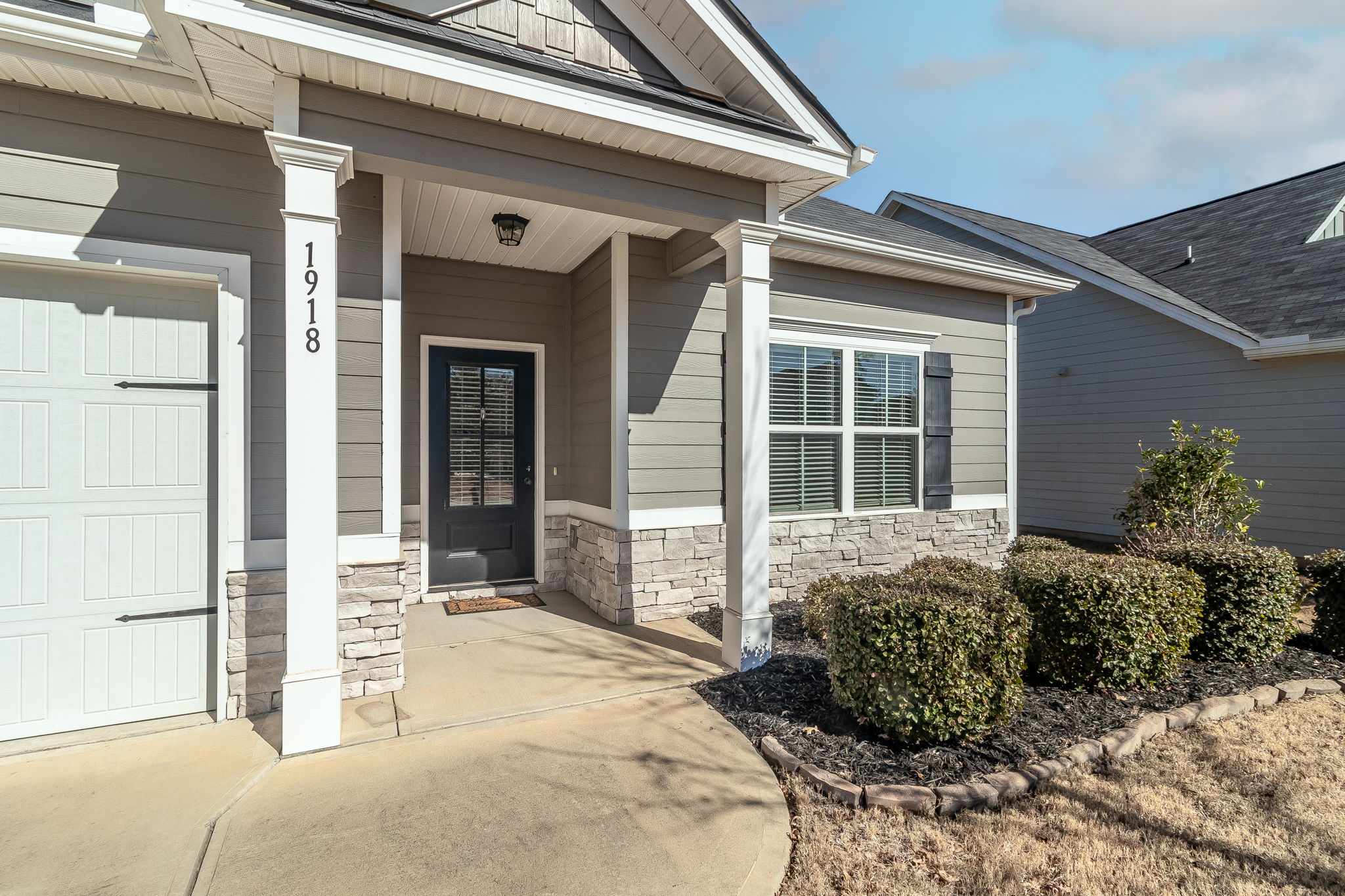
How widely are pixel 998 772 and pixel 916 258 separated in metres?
4.29

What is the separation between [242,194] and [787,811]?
148 inches

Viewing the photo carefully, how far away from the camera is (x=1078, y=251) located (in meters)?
10.1

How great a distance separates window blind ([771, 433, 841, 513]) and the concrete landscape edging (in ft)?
8.93

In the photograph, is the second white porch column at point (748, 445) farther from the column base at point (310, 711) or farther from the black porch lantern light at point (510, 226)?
the column base at point (310, 711)

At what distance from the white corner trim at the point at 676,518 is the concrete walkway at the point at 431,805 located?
146 centimetres

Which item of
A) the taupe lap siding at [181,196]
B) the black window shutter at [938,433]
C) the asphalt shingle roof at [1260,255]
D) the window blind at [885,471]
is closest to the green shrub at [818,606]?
the window blind at [885,471]

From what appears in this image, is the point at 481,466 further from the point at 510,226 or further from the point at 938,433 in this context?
the point at 938,433

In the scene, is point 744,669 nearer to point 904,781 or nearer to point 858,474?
point 904,781

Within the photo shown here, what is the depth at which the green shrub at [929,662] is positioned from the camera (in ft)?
8.96

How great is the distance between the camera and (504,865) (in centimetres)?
211

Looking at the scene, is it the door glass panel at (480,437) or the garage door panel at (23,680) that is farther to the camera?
the door glass panel at (480,437)

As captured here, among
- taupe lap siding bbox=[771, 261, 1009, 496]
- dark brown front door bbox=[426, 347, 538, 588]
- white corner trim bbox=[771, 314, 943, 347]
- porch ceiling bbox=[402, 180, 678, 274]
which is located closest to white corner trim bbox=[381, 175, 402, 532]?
porch ceiling bbox=[402, 180, 678, 274]

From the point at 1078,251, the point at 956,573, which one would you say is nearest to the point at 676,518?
the point at 956,573

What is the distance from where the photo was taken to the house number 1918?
270 cm
